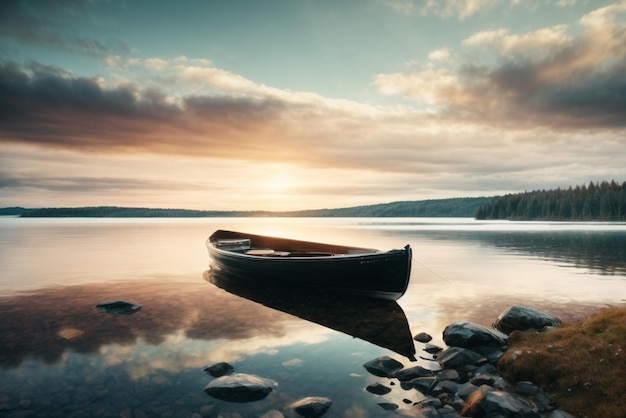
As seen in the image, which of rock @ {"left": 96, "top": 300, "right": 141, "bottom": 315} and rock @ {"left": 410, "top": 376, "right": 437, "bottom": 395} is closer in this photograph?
rock @ {"left": 410, "top": 376, "right": 437, "bottom": 395}

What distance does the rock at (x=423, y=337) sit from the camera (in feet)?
45.1

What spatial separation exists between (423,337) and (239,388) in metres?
7.40

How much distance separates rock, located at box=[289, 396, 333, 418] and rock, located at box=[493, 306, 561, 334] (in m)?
8.93

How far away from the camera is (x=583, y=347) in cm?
1016

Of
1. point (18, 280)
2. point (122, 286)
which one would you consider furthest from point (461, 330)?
point (18, 280)

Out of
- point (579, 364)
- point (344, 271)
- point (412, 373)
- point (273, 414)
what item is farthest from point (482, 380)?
point (344, 271)

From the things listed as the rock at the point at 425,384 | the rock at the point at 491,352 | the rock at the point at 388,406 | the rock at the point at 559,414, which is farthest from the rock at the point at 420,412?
the rock at the point at 491,352

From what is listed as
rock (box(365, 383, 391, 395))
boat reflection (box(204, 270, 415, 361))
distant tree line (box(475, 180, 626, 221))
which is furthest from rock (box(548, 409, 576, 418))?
distant tree line (box(475, 180, 626, 221))

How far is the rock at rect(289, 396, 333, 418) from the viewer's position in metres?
8.51

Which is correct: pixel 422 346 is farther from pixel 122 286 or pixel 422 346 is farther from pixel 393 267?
pixel 122 286

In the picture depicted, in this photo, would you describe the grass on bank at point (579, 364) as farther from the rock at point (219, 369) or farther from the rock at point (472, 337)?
the rock at point (219, 369)

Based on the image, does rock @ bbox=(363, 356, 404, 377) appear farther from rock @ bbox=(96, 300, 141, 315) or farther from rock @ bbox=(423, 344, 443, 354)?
rock @ bbox=(96, 300, 141, 315)

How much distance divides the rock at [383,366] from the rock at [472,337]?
2.69 metres

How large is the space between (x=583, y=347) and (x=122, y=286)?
82.9ft
